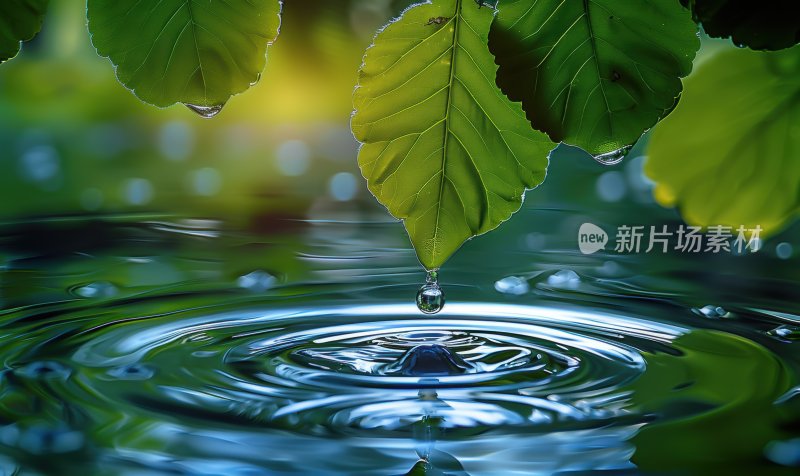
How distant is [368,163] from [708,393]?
0.32 m

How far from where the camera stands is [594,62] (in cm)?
19

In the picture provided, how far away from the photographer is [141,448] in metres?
0.39

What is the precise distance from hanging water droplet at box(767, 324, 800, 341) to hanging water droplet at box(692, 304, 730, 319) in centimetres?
5

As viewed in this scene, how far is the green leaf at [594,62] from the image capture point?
0.59ft

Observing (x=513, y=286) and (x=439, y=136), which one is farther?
(x=513, y=286)

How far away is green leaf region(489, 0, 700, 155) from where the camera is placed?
0.59ft

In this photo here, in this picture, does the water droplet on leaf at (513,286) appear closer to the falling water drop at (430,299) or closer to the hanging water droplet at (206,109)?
the falling water drop at (430,299)

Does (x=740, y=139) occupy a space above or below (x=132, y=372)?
above

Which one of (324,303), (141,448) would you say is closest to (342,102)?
(324,303)

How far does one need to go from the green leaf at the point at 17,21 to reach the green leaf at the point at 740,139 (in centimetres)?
14

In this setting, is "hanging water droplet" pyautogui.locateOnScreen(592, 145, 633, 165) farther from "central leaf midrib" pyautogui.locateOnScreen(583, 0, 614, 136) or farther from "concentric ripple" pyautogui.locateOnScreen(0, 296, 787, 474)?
"concentric ripple" pyautogui.locateOnScreen(0, 296, 787, 474)

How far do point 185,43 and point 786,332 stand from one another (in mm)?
517

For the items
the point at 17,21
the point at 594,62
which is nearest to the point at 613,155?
the point at 594,62

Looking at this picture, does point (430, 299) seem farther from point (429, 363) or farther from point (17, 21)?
point (17, 21)
